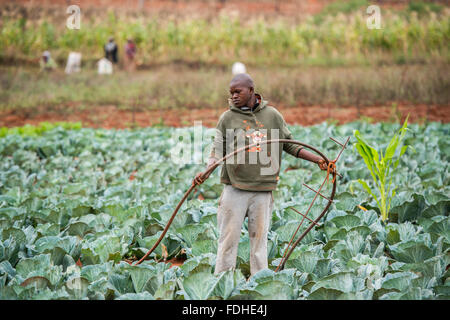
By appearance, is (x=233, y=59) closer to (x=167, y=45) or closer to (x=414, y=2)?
(x=167, y=45)

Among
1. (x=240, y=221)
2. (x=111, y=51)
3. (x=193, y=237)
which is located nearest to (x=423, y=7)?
(x=111, y=51)

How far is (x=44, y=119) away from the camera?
504 inches

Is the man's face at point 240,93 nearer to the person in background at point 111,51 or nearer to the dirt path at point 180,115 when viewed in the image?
the dirt path at point 180,115

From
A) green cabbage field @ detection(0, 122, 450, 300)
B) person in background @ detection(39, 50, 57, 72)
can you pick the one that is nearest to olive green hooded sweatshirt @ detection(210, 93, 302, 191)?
green cabbage field @ detection(0, 122, 450, 300)

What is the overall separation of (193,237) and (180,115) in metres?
9.06

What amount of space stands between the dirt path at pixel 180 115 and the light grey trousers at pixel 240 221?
28.0 ft

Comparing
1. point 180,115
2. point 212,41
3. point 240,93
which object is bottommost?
point 240,93

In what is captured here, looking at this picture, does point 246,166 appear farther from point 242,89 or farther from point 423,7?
point 423,7

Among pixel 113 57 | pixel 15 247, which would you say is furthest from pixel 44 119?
pixel 15 247

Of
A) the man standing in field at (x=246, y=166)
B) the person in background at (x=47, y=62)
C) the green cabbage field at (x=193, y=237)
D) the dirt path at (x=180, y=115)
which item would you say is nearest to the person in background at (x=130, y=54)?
the person in background at (x=47, y=62)

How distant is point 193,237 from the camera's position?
3609 mm

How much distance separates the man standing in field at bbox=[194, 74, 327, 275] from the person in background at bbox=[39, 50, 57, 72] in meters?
15.4

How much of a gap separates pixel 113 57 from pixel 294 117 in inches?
307

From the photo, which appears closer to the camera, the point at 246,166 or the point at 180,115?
the point at 246,166
